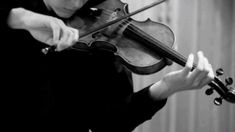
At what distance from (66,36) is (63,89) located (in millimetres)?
334

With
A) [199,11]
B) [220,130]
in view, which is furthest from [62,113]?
[220,130]

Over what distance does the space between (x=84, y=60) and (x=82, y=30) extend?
0.13 meters

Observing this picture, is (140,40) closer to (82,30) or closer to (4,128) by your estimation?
(82,30)

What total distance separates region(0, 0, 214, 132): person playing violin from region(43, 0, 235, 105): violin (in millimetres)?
37

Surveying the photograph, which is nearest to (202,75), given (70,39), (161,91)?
(161,91)

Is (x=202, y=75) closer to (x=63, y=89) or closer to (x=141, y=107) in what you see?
(x=141, y=107)

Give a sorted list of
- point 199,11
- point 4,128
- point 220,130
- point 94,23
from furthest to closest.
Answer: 1. point 220,130
2. point 199,11
3. point 94,23
4. point 4,128

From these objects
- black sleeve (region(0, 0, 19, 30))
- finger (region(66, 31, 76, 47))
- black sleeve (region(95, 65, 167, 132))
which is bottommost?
black sleeve (region(95, 65, 167, 132))

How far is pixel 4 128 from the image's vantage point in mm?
912

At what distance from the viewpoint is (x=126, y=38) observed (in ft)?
3.31

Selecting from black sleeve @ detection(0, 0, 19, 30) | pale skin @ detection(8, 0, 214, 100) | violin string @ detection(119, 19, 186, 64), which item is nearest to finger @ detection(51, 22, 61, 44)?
pale skin @ detection(8, 0, 214, 100)

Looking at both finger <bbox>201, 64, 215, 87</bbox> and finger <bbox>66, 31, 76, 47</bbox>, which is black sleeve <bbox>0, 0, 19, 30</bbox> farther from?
finger <bbox>201, 64, 215, 87</bbox>

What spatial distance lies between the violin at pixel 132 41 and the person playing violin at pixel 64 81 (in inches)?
1.5

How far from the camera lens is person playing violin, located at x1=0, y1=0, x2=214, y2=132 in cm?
89
